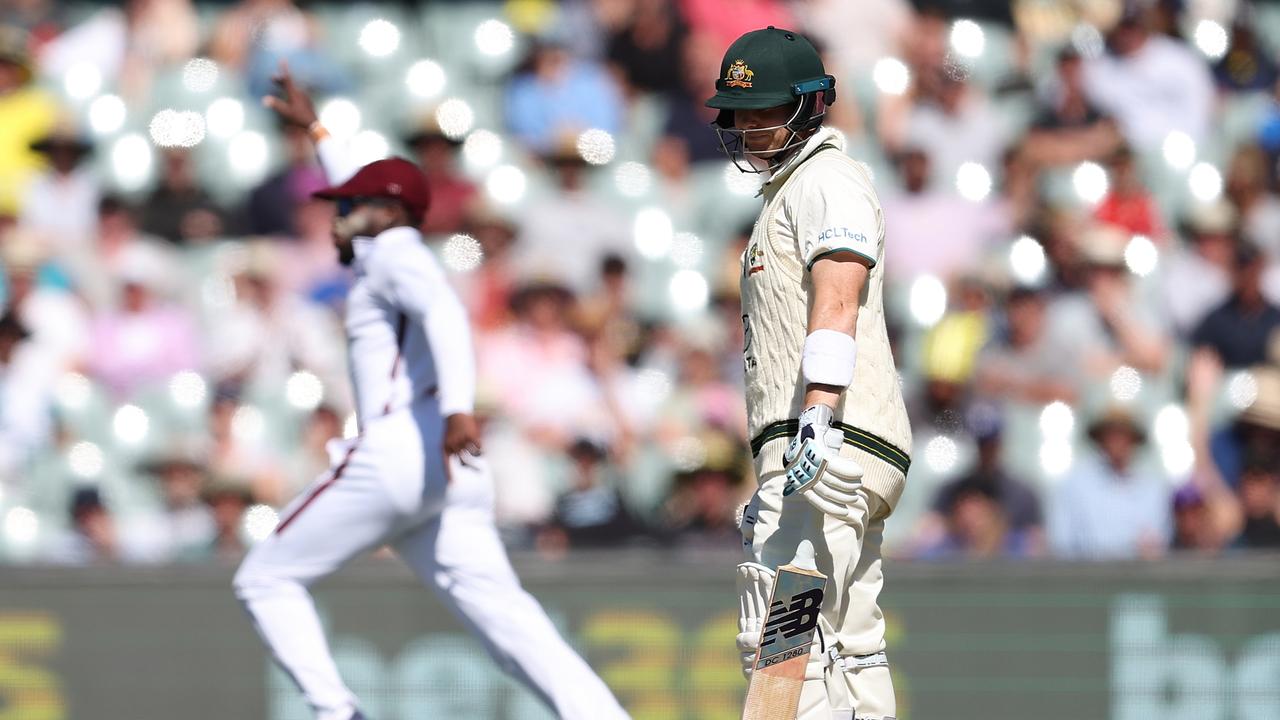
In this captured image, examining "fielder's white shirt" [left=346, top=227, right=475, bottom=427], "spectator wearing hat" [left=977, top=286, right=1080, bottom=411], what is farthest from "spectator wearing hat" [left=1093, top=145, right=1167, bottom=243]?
"fielder's white shirt" [left=346, top=227, right=475, bottom=427]

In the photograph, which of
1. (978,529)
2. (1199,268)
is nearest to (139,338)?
(978,529)

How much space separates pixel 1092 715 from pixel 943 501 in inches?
50.5

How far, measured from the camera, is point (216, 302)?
29.4ft

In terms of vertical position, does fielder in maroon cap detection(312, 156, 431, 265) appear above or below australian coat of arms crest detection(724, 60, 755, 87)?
below

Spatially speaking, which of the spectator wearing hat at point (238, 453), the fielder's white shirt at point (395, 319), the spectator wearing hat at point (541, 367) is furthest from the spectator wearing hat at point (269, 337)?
the fielder's white shirt at point (395, 319)

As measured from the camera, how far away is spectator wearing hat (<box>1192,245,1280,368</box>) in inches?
340

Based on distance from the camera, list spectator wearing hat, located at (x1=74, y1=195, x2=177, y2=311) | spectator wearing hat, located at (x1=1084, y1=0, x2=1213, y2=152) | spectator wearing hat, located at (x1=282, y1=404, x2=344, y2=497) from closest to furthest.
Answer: spectator wearing hat, located at (x1=282, y1=404, x2=344, y2=497) < spectator wearing hat, located at (x1=74, y1=195, x2=177, y2=311) < spectator wearing hat, located at (x1=1084, y1=0, x2=1213, y2=152)

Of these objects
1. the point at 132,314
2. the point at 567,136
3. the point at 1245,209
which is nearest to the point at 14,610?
the point at 132,314

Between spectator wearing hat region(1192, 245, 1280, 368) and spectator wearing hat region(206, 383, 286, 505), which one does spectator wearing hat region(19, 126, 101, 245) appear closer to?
spectator wearing hat region(206, 383, 286, 505)

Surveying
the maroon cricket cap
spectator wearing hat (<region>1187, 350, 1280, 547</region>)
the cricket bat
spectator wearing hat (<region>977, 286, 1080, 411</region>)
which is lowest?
the cricket bat

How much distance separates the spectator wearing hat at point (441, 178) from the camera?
929 centimetres

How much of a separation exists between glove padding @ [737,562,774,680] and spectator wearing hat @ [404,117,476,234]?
5.28m

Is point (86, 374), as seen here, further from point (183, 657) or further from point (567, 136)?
point (567, 136)

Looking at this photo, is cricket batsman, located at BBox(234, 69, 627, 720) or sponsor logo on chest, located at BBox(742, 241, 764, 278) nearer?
sponsor logo on chest, located at BBox(742, 241, 764, 278)
